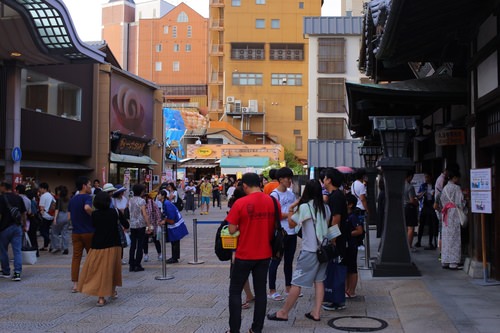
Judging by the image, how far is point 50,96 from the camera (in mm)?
21359

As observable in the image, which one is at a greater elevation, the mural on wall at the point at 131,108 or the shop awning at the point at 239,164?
the mural on wall at the point at 131,108

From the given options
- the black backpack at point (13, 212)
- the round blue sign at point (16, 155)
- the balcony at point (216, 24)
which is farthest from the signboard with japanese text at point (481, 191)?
the balcony at point (216, 24)

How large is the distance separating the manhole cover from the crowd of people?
0.90ft

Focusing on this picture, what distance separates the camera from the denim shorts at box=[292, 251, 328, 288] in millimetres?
6176

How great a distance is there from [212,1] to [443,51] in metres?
62.3

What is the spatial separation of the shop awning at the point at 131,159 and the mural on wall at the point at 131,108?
1.19 m

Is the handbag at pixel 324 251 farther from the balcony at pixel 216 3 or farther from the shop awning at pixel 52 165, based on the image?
the balcony at pixel 216 3

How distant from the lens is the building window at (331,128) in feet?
121

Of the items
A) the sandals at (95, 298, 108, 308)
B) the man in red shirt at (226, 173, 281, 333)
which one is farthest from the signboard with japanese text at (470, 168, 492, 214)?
the sandals at (95, 298, 108, 308)

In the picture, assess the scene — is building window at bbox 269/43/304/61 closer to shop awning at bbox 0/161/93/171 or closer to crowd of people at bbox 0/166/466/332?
shop awning at bbox 0/161/93/171

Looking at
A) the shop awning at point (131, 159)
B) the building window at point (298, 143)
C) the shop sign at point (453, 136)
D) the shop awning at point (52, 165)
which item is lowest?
the shop awning at point (52, 165)

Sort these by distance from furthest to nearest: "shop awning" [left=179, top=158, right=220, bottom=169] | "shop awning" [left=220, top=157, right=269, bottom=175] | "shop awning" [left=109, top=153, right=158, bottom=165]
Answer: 1. "shop awning" [left=179, top=158, right=220, bottom=169]
2. "shop awning" [left=220, top=157, right=269, bottom=175]
3. "shop awning" [left=109, top=153, right=158, bottom=165]

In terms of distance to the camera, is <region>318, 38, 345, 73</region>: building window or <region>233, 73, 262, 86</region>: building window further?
<region>233, 73, 262, 86</region>: building window

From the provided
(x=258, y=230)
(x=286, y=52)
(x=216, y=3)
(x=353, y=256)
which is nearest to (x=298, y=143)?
(x=286, y=52)
